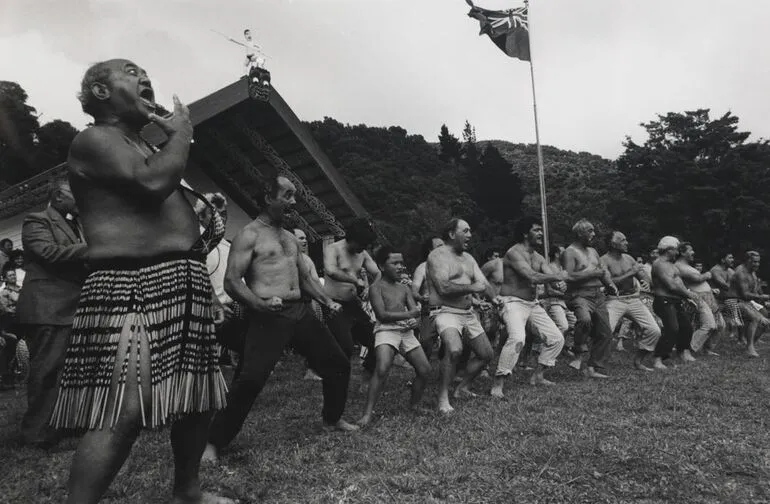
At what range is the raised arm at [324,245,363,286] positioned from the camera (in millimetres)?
6832

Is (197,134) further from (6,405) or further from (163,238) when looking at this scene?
(163,238)

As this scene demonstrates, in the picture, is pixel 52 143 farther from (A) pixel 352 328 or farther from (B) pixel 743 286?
(B) pixel 743 286

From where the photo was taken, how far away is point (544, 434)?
4520mm

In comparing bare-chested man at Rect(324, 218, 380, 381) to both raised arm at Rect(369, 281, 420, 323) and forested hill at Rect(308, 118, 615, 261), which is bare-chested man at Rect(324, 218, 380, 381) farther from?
forested hill at Rect(308, 118, 615, 261)

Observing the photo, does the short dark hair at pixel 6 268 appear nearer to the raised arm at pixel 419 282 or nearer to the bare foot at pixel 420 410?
the raised arm at pixel 419 282

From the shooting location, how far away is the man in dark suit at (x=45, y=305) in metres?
4.57

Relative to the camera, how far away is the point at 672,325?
8820 millimetres

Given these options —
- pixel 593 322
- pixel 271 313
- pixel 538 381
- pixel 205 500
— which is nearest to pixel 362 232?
pixel 271 313

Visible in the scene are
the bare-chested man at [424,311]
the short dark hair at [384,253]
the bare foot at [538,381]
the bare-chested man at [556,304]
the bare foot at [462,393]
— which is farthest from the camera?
the bare-chested man at [556,304]

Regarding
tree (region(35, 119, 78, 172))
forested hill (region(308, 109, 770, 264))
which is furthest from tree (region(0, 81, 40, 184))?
forested hill (region(308, 109, 770, 264))

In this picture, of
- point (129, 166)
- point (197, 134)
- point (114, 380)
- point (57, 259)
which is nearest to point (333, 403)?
point (57, 259)

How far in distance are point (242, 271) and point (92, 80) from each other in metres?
2.11

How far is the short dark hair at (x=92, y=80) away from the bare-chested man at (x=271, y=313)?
6.23ft

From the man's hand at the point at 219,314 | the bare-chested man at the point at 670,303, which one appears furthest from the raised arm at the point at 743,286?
the man's hand at the point at 219,314
